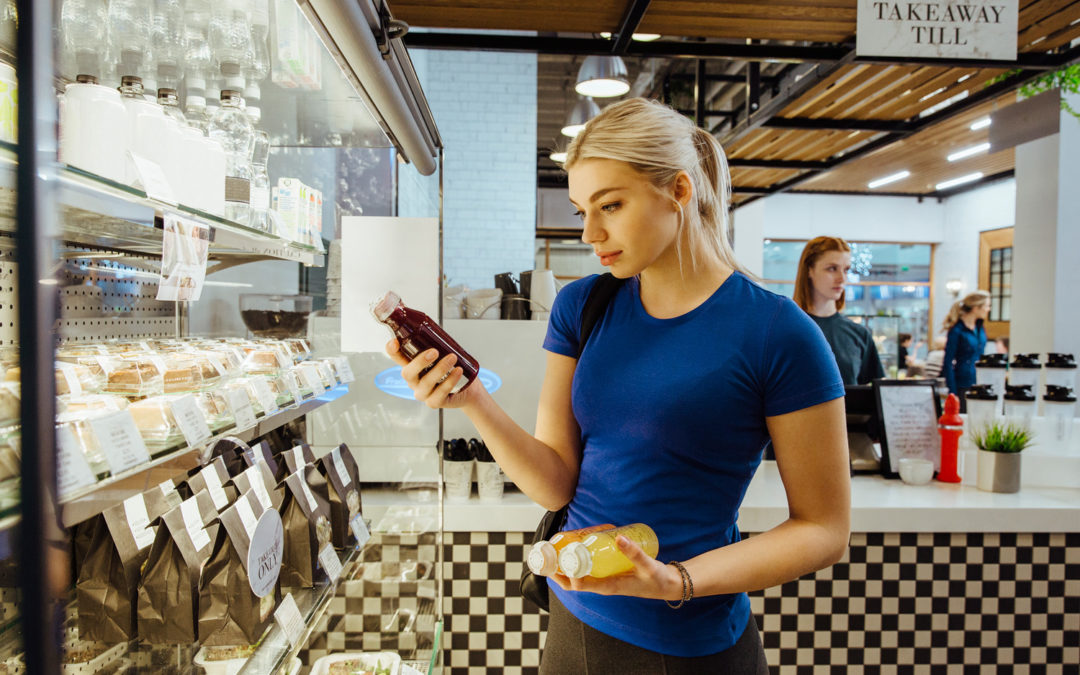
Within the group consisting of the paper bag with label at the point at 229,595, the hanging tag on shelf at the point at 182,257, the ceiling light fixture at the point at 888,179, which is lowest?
the paper bag with label at the point at 229,595

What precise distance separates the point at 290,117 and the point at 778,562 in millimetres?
1353

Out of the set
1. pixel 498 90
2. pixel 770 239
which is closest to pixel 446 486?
pixel 498 90

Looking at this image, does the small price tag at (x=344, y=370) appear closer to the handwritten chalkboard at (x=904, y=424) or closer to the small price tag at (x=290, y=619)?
the small price tag at (x=290, y=619)

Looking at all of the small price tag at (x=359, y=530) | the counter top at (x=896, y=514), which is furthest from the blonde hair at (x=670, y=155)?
the counter top at (x=896, y=514)

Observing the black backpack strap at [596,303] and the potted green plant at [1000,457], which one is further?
the potted green plant at [1000,457]

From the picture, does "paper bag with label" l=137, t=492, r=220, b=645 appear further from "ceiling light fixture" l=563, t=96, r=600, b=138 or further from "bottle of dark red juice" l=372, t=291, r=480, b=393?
"ceiling light fixture" l=563, t=96, r=600, b=138

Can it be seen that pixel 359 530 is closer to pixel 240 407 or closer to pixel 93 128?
pixel 240 407

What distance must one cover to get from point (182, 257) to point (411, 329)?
1.10 ft

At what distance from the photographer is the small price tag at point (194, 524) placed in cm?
111

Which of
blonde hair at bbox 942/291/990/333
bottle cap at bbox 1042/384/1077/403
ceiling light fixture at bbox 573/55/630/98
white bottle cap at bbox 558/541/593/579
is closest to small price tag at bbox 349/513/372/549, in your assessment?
white bottle cap at bbox 558/541/593/579

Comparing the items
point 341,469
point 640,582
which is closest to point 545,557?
point 640,582

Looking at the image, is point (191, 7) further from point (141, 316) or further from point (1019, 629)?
point (1019, 629)

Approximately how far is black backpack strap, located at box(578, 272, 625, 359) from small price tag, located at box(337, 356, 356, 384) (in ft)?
2.32

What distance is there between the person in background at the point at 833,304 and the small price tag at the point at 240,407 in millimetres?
2828
